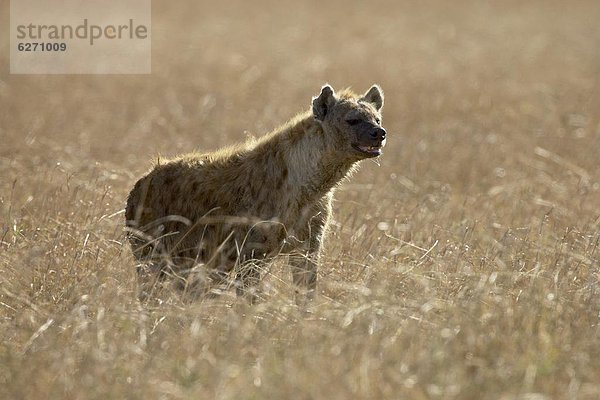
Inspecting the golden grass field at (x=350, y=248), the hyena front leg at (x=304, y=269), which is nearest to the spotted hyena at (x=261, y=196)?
the hyena front leg at (x=304, y=269)

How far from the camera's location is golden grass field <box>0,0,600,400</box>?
4.46 m

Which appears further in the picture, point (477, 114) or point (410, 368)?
point (477, 114)

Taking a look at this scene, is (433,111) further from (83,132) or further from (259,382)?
(259,382)

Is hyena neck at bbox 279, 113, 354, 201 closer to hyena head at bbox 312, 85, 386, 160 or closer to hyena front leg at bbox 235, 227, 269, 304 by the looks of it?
hyena head at bbox 312, 85, 386, 160

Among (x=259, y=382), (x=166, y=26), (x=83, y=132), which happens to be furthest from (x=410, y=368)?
(x=166, y=26)

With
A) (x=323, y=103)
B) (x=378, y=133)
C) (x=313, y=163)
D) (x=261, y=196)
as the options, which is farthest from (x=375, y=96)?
(x=261, y=196)

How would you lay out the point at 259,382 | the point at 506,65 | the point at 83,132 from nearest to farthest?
the point at 259,382 → the point at 83,132 → the point at 506,65

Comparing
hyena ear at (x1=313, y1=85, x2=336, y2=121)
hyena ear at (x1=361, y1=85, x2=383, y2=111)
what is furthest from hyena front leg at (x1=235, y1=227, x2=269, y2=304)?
hyena ear at (x1=361, y1=85, x2=383, y2=111)

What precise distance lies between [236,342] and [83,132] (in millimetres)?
7168

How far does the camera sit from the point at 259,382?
4.34 meters

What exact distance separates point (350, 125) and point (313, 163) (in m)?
0.33

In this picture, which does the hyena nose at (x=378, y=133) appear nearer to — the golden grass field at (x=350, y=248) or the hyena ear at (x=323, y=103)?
the hyena ear at (x=323, y=103)

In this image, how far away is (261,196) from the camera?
6410 mm

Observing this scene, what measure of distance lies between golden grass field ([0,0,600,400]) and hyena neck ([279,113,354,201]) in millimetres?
449
